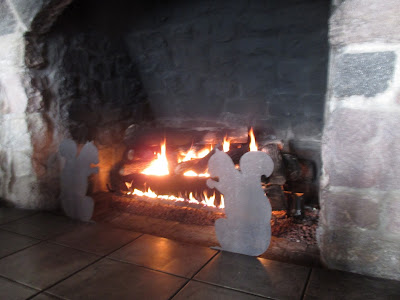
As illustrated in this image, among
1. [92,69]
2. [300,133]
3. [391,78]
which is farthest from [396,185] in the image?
[92,69]

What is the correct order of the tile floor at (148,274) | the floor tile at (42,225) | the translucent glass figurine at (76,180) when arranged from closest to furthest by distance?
the tile floor at (148,274)
the floor tile at (42,225)
the translucent glass figurine at (76,180)

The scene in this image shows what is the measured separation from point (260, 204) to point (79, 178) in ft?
3.96

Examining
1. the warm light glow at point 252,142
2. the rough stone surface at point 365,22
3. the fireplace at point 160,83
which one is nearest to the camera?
the rough stone surface at point 365,22

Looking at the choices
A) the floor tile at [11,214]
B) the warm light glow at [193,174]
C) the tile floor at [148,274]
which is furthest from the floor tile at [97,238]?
the warm light glow at [193,174]

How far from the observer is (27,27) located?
208 centimetres

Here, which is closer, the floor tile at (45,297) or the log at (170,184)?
the floor tile at (45,297)

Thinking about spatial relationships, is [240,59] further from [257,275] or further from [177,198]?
[257,275]

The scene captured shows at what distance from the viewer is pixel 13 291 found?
4.49 feet

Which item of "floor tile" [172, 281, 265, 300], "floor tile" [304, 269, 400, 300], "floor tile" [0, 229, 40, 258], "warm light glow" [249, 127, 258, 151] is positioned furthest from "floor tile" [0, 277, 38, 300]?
"warm light glow" [249, 127, 258, 151]

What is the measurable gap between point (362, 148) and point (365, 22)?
1.57 feet

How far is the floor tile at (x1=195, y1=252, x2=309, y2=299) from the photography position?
1317 millimetres

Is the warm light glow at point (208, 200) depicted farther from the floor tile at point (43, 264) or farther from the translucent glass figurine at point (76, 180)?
the floor tile at point (43, 264)

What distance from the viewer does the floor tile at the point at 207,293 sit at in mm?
1278

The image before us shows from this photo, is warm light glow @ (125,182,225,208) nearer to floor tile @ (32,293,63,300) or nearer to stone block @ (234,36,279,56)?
stone block @ (234,36,279,56)
